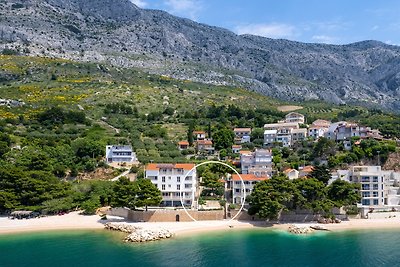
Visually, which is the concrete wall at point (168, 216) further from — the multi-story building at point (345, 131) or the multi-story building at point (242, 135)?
the multi-story building at point (345, 131)

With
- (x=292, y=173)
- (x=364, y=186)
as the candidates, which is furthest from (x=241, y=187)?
(x=364, y=186)

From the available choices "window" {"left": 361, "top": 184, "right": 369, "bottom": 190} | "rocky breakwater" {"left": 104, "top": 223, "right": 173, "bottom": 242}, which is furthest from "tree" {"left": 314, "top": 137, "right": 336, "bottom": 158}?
"rocky breakwater" {"left": 104, "top": 223, "right": 173, "bottom": 242}

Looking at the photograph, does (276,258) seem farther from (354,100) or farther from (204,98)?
(354,100)

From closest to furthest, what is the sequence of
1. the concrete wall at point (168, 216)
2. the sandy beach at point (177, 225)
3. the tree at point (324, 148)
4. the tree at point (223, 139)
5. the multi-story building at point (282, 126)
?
1. the sandy beach at point (177, 225)
2. the concrete wall at point (168, 216)
3. the tree at point (324, 148)
4. the tree at point (223, 139)
5. the multi-story building at point (282, 126)

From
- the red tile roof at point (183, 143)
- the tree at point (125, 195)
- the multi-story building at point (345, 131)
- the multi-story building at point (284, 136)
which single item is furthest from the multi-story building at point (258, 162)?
the tree at point (125, 195)

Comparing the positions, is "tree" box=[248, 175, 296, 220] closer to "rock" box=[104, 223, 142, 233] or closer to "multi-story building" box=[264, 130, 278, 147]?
"rock" box=[104, 223, 142, 233]
